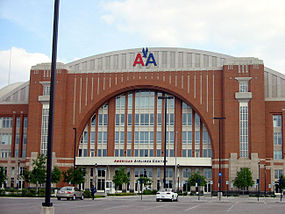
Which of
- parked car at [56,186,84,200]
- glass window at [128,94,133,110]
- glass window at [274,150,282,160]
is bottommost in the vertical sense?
parked car at [56,186,84,200]

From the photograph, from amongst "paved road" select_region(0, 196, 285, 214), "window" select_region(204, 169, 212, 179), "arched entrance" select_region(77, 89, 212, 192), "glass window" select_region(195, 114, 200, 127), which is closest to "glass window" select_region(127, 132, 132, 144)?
"arched entrance" select_region(77, 89, 212, 192)

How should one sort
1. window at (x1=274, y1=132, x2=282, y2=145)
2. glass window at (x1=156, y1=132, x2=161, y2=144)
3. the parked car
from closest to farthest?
the parked car < window at (x1=274, y1=132, x2=282, y2=145) < glass window at (x1=156, y1=132, x2=161, y2=144)

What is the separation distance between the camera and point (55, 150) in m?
81.4

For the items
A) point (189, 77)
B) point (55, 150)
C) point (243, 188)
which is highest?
point (189, 77)

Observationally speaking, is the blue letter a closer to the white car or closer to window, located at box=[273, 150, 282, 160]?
window, located at box=[273, 150, 282, 160]

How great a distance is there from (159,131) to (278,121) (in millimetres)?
21638

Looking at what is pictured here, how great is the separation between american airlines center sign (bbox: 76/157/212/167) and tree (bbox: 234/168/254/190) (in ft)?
28.1

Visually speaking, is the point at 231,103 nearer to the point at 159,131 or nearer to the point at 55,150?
the point at 159,131

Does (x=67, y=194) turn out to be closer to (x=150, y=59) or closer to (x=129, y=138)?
(x=129, y=138)

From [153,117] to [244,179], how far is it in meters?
21.8

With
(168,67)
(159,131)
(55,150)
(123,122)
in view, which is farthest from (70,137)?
(168,67)

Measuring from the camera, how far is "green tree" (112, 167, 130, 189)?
7725 cm

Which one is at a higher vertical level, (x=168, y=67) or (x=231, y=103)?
(x=168, y=67)

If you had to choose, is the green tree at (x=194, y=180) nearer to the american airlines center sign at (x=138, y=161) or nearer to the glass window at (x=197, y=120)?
the american airlines center sign at (x=138, y=161)
